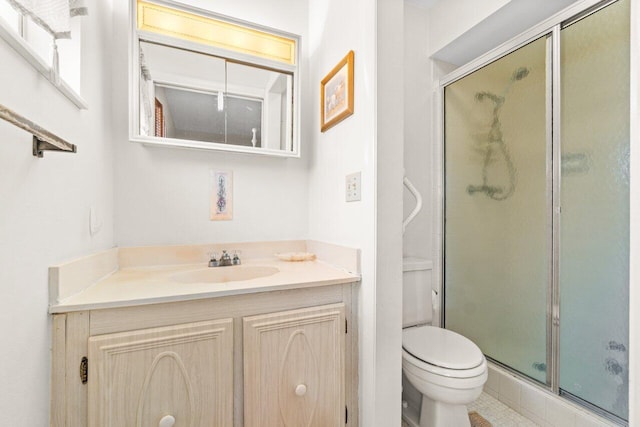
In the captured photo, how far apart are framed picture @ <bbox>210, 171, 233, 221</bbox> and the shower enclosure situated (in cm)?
158

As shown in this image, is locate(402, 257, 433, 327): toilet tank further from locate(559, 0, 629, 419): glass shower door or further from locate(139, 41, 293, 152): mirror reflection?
locate(139, 41, 293, 152): mirror reflection

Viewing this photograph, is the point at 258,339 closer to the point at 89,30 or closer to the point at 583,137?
the point at 89,30

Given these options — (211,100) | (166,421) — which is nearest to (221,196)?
(211,100)

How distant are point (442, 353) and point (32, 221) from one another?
1549 millimetres

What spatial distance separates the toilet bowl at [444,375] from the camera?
1153 millimetres

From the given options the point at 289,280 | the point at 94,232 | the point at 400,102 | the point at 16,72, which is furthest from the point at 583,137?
the point at 94,232

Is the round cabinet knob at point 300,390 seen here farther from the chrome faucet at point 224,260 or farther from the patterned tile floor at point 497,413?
the patterned tile floor at point 497,413

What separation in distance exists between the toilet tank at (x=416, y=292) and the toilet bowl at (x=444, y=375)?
0.53ft

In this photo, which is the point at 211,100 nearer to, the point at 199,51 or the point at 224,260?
the point at 199,51

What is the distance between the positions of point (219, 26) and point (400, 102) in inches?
40.9

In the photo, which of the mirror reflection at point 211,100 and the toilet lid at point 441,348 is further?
the mirror reflection at point 211,100


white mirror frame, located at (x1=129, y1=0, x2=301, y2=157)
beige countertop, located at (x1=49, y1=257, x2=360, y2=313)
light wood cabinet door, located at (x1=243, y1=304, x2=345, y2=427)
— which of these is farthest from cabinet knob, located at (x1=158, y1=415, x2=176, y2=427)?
white mirror frame, located at (x1=129, y1=0, x2=301, y2=157)

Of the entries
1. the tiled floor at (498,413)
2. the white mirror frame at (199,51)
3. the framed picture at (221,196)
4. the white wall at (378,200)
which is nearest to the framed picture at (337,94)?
the white wall at (378,200)

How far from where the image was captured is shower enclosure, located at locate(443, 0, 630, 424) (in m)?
1.31
